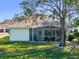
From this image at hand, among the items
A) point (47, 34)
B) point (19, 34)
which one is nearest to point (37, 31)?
point (47, 34)

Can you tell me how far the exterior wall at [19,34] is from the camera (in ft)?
161

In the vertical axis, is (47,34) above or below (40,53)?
above

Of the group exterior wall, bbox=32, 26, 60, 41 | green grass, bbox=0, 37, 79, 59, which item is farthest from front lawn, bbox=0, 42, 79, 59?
exterior wall, bbox=32, 26, 60, 41

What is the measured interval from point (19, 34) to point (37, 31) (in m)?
3.52

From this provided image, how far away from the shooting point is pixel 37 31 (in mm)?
49406

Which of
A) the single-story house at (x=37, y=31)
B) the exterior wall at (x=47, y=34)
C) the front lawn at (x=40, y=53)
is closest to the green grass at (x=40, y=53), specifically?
the front lawn at (x=40, y=53)

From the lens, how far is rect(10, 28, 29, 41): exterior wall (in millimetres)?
49094

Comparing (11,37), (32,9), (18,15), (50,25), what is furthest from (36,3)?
(11,37)

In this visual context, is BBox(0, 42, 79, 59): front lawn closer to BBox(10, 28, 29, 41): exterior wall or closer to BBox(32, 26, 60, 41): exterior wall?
BBox(32, 26, 60, 41): exterior wall

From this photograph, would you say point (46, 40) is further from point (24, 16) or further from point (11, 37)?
point (24, 16)

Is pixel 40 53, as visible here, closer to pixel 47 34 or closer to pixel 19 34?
pixel 47 34

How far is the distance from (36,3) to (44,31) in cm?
1575

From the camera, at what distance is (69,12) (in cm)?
3556

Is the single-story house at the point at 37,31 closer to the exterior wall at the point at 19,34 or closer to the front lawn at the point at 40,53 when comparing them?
the exterior wall at the point at 19,34
